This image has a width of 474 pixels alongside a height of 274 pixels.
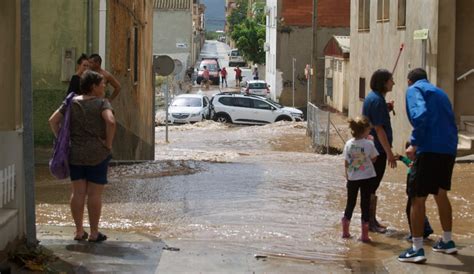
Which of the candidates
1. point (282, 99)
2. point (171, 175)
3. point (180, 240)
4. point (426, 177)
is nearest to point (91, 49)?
point (171, 175)

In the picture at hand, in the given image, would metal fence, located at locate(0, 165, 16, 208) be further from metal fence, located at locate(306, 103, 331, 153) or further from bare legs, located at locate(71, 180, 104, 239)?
metal fence, located at locate(306, 103, 331, 153)

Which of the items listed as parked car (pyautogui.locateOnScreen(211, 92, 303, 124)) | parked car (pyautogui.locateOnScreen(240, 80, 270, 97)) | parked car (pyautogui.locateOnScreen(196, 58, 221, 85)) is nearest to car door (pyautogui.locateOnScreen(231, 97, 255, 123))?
parked car (pyautogui.locateOnScreen(211, 92, 303, 124))

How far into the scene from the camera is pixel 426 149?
7.46 m

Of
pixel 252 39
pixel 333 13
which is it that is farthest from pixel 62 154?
pixel 252 39

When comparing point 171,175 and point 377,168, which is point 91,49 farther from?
point 377,168

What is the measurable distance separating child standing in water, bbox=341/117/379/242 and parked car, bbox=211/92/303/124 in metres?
30.1

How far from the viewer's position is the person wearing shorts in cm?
767

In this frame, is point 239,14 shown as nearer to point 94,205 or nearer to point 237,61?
point 237,61

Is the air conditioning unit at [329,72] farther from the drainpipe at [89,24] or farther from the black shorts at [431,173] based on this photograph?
the black shorts at [431,173]

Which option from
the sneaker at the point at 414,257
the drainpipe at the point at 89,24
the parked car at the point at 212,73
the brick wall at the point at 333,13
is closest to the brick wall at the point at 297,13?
the brick wall at the point at 333,13

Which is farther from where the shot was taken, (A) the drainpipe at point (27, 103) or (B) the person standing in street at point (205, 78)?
(B) the person standing in street at point (205, 78)

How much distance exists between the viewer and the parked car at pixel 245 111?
127 feet

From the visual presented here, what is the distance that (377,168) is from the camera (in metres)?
8.76

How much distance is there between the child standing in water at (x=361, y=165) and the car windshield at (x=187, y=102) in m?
30.6
